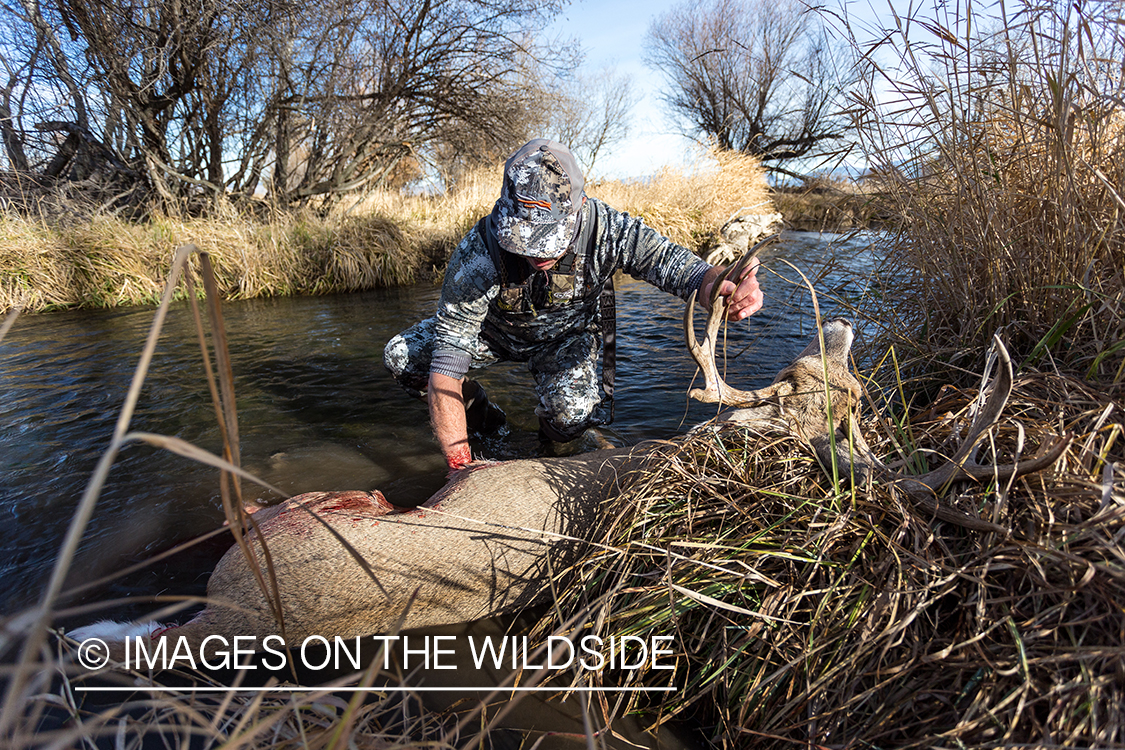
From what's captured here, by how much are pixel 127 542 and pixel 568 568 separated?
7.33ft

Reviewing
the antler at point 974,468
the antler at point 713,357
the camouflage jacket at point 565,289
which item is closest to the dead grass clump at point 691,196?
the camouflage jacket at point 565,289

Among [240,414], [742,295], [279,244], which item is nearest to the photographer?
[742,295]

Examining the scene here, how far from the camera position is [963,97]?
2391 mm

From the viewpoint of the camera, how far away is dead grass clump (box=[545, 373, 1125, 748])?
1.24 metres

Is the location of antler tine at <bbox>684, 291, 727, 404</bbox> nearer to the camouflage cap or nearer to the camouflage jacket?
the camouflage jacket

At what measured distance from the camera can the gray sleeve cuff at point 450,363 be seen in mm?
2986

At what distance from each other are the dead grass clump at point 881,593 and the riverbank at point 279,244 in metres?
7.82

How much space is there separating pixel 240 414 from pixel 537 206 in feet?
9.91

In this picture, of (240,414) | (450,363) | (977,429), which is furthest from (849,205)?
(240,414)

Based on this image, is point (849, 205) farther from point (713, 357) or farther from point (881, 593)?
point (881, 593)

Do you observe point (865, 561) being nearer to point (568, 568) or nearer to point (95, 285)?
point (568, 568)

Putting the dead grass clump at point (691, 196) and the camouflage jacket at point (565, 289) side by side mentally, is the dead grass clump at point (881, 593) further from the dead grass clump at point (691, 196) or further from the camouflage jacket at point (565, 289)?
the dead grass clump at point (691, 196)

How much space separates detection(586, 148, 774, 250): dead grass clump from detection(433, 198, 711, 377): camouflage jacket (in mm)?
8857

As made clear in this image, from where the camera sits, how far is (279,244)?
8.79 m
